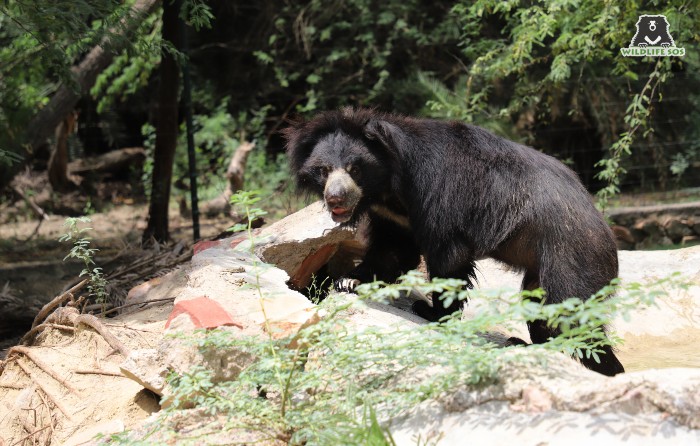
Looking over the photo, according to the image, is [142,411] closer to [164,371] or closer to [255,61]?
[164,371]

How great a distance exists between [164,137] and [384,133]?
140 inches

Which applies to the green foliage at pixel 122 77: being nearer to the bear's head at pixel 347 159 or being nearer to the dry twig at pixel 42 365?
the bear's head at pixel 347 159

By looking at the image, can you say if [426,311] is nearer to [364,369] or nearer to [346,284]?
[346,284]

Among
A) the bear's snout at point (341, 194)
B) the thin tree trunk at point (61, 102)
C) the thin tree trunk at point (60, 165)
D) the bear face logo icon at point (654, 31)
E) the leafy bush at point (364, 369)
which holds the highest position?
the bear face logo icon at point (654, 31)

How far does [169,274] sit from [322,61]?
231 inches

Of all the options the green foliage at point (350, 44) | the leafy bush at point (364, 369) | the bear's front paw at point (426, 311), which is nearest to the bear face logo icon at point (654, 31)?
the bear's front paw at point (426, 311)

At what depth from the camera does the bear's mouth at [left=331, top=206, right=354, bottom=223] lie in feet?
13.1

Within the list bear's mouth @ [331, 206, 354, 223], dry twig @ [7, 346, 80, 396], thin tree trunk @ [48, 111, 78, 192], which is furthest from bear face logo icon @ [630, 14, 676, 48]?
thin tree trunk @ [48, 111, 78, 192]

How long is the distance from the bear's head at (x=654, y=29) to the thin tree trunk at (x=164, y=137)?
3.79 metres

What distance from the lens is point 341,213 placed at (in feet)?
13.2

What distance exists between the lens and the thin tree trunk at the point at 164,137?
6.82 metres

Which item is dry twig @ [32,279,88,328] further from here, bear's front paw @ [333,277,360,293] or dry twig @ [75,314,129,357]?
bear's front paw @ [333,277,360,293]

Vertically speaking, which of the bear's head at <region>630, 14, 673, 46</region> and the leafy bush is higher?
the bear's head at <region>630, 14, 673, 46</region>

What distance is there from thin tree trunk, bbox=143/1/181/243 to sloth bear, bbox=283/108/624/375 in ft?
9.55
